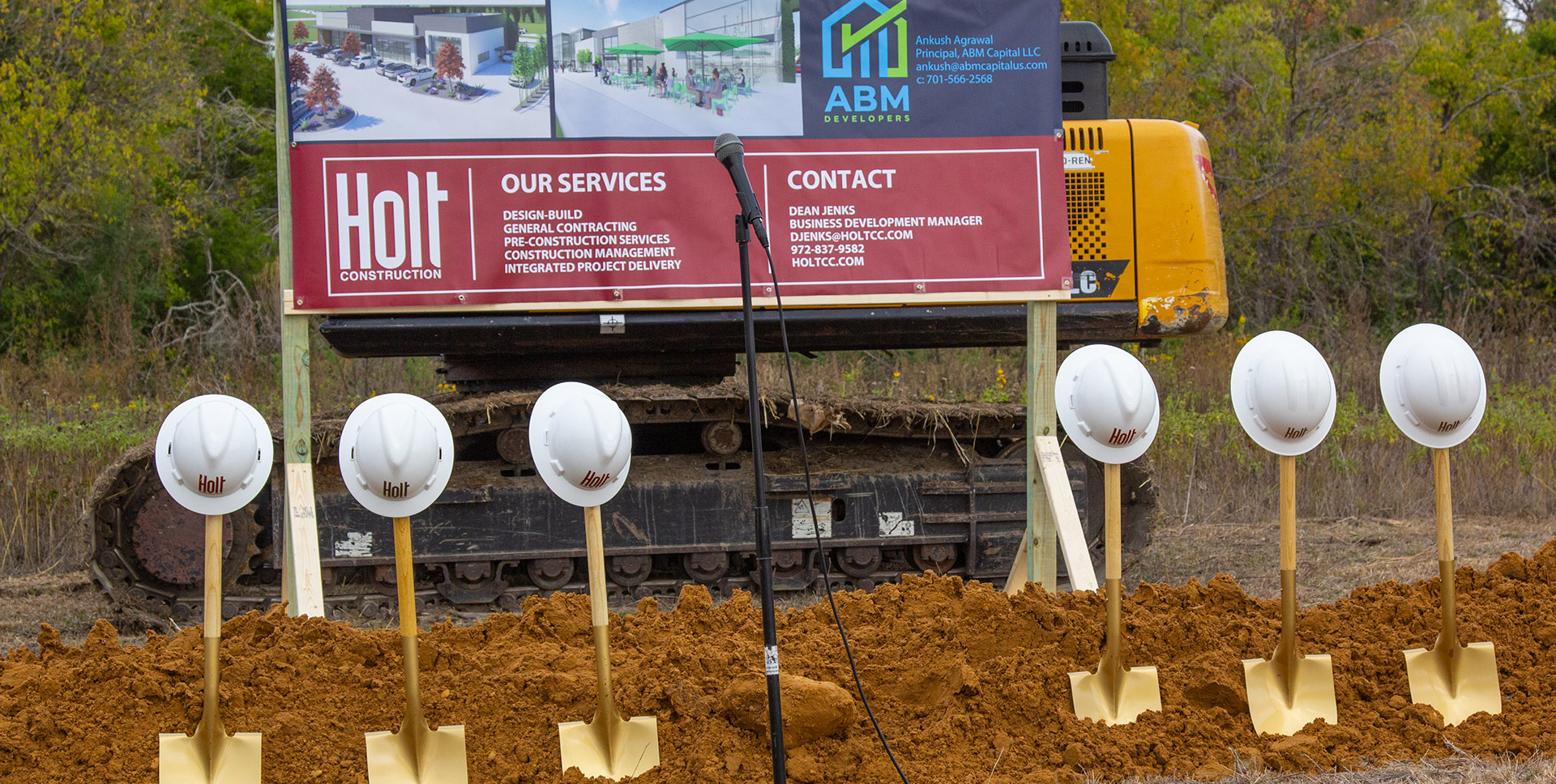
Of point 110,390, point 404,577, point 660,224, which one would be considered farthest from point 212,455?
point 110,390

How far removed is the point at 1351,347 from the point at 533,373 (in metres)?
11.0

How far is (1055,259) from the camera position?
5.57 m

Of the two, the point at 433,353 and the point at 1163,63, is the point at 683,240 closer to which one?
the point at 433,353

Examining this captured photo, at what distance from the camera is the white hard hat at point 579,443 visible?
3.69 meters

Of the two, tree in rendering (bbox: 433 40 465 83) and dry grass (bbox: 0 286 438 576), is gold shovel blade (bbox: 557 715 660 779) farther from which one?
dry grass (bbox: 0 286 438 576)

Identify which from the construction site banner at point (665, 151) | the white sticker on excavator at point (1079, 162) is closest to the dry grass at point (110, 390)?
the construction site banner at point (665, 151)

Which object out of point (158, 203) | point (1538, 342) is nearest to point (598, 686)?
point (1538, 342)

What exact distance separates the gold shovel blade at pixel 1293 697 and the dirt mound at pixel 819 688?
5 centimetres

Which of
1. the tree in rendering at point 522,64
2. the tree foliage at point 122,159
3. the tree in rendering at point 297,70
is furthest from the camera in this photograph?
the tree foliage at point 122,159

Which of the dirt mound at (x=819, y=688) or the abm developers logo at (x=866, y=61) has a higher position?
the abm developers logo at (x=866, y=61)

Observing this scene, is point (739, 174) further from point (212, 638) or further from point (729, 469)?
point (729, 469)

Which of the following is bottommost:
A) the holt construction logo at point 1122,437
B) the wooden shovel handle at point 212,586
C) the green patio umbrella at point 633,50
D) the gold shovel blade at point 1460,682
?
the gold shovel blade at point 1460,682

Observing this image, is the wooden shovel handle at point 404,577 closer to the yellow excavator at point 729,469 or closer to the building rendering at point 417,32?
the building rendering at point 417,32

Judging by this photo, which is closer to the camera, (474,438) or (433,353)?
(433,353)
